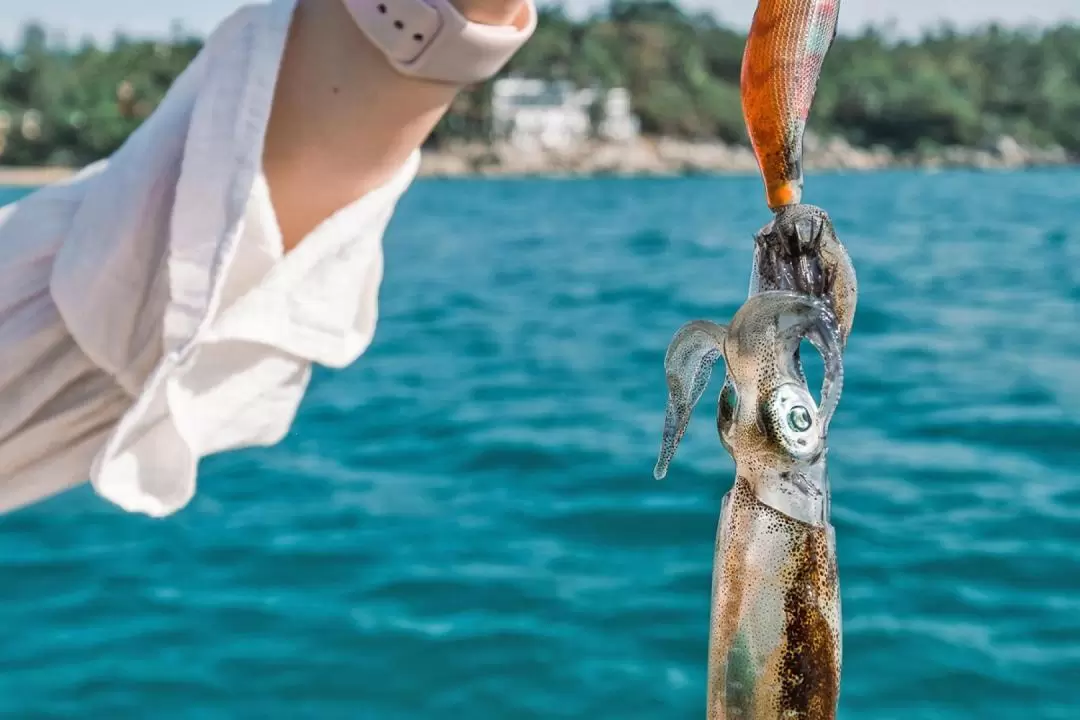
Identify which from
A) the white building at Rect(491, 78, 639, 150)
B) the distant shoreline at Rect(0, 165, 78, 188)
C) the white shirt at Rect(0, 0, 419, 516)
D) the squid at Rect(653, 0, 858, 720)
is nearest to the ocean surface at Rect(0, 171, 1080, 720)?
the white shirt at Rect(0, 0, 419, 516)

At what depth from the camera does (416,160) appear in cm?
177

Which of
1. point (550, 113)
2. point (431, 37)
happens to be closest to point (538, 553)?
point (431, 37)

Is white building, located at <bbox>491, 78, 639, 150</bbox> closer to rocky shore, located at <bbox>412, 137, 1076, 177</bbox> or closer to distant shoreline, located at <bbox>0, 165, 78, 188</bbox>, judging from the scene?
rocky shore, located at <bbox>412, 137, 1076, 177</bbox>

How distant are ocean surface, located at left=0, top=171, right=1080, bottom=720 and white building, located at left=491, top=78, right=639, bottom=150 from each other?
6963 cm

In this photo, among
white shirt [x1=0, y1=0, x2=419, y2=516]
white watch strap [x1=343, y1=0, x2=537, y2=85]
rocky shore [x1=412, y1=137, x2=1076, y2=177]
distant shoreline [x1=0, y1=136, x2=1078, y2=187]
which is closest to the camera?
white watch strap [x1=343, y1=0, x2=537, y2=85]

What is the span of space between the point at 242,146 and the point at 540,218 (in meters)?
38.3

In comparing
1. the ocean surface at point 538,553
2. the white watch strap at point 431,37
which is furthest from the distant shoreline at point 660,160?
the white watch strap at point 431,37

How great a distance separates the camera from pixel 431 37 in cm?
138

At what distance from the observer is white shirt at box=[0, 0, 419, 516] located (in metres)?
1.55

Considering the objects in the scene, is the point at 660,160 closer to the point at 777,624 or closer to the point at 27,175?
the point at 27,175

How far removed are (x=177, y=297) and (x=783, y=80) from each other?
1.01 m

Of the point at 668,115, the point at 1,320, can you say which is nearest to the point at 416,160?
the point at 1,320

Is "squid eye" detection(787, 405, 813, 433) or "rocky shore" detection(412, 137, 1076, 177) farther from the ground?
"rocky shore" detection(412, 137, 1076, 177)

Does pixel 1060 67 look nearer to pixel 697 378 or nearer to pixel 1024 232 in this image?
pixel 1024 232
